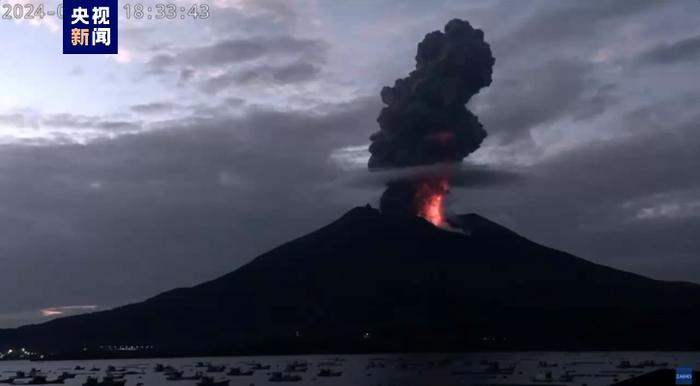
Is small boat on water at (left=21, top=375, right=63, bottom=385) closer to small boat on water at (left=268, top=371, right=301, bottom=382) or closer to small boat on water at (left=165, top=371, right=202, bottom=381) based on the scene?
small boat on water at (left=165, top=371, right=202, bottom=381)

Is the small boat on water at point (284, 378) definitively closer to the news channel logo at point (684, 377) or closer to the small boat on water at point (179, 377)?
the small boat on water at point (179, 377)

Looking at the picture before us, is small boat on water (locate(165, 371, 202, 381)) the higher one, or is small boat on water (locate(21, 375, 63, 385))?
small boat on water (locate(21, 375, 63, 385))

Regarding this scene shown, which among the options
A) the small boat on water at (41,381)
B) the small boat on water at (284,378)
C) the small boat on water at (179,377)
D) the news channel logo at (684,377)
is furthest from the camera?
the small boat on water at (179,377)

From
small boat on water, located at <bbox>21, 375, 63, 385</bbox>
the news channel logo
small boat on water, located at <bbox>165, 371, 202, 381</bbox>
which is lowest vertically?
small boat on water, located at <bbox>165, 371, 202, 381</bbox>

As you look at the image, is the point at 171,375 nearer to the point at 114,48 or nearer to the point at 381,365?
the point at 381,365

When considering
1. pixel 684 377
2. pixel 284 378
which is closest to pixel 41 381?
pixel 284 378

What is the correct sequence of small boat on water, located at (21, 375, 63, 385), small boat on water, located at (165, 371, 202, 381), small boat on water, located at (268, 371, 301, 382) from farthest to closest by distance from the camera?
small boat on water, located at (165, 371, 202, 381)
small boat on water, located at (21, 375, 63, 385)
small boat on water, located at (268, 371, 301, 382)

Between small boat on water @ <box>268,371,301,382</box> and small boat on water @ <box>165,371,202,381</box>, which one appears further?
small boat on water @ <box>165,371,202,381</box>

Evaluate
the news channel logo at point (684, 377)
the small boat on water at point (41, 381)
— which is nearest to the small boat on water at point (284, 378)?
the small boat on water at point (41, 381)

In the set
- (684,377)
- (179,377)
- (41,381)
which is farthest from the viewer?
(179,377)

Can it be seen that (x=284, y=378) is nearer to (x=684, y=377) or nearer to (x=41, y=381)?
(x=41, y=381)

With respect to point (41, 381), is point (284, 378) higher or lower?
lower

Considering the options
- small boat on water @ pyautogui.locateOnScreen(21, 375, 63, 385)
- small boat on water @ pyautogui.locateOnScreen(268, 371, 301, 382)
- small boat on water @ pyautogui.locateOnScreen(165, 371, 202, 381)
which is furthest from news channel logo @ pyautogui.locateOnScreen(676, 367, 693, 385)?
small boat on water @ pyautogui.locateOnScreen(165, 371, 202, 381)

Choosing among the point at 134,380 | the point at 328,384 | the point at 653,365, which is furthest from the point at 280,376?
the point at 653,365
